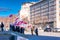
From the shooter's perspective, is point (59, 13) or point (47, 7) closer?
point (59, 13)

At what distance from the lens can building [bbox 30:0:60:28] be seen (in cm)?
10938

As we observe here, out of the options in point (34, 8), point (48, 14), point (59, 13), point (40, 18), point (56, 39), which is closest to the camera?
point (56, 39)

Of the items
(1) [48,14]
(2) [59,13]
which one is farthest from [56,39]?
(1) [48,14]

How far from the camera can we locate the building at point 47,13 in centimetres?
10938

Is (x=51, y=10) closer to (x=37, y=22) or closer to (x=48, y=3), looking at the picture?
(x=48, y=3)

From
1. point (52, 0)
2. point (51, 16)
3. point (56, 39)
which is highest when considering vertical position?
point (52, 0)

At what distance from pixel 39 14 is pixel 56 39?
126 m

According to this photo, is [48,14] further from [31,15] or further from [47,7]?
[31,15]

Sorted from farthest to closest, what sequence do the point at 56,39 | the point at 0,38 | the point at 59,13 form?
the point at 59,13 → the point at 0,38 → the point at 56,39

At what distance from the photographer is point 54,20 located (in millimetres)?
111000

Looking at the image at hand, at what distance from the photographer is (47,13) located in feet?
398

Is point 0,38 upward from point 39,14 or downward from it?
downward

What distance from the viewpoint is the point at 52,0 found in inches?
4555

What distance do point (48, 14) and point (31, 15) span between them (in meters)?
32.0
